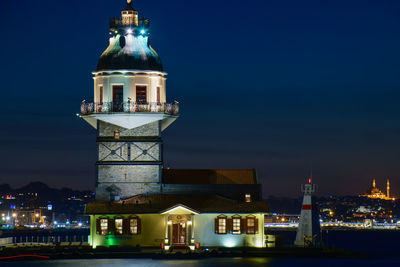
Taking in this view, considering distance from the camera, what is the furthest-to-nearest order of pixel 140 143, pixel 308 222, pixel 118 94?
pixel 118 94
pixel 140 143
pixel 308 222

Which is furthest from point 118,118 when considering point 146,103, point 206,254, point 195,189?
point 206,254

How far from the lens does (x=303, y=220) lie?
226ft

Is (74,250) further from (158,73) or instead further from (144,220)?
(158,73)

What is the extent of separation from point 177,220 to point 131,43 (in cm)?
1319

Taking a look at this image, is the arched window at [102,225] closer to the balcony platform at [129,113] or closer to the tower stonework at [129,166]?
the tower stonework at [129,166]

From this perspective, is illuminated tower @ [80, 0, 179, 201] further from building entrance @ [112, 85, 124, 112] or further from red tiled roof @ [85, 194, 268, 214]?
red tiled roof @ [85, 194, 268, 214]

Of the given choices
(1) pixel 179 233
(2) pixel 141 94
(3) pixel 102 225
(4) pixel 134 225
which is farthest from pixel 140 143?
(1) pixel 179 233

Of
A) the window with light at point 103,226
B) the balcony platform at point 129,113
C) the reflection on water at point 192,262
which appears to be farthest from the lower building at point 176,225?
the balcony platform at point 129,113

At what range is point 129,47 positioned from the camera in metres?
73.1

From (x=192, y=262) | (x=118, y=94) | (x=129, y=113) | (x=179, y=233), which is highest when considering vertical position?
(x=118, y=94)

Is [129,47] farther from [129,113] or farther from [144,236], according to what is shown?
[144,236]

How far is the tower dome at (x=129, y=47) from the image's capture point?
7288 centimetres

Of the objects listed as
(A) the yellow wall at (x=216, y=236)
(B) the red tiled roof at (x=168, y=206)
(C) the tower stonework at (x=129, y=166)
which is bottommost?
(A) the yellow wall at (x=216, y=236)

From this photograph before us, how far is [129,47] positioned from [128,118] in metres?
5.07
